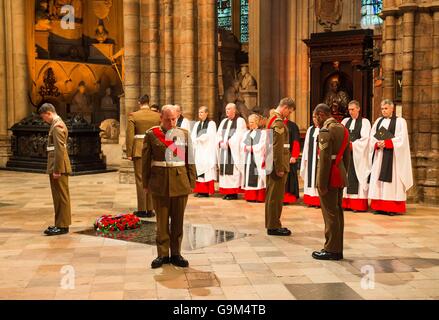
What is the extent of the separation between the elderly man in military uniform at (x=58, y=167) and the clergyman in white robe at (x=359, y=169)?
14.0ft

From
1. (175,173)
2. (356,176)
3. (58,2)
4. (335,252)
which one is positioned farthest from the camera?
(58,2)

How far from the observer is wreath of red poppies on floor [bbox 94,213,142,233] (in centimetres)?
798

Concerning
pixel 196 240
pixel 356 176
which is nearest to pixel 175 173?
pixel 196 240

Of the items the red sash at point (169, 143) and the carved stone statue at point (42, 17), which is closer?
the red sash at point (169, 143)

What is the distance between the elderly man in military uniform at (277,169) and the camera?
754 cm

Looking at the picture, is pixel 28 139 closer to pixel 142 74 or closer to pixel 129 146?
pixel 142 74

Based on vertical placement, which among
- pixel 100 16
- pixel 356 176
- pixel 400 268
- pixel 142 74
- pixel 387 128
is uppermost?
pixel 100 16

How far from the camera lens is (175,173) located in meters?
6.05

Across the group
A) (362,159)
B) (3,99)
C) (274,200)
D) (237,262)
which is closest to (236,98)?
(3,99)

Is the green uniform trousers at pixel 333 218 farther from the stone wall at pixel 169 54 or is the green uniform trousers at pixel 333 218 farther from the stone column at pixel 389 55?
the stone wall at pixel 169 54

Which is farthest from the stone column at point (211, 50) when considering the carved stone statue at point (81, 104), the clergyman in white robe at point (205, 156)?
the carved stone statue at point (81, 104)

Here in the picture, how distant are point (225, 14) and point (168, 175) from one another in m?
19.3

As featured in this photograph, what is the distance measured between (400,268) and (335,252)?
0.68 m

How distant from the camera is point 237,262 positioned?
6.39 m
